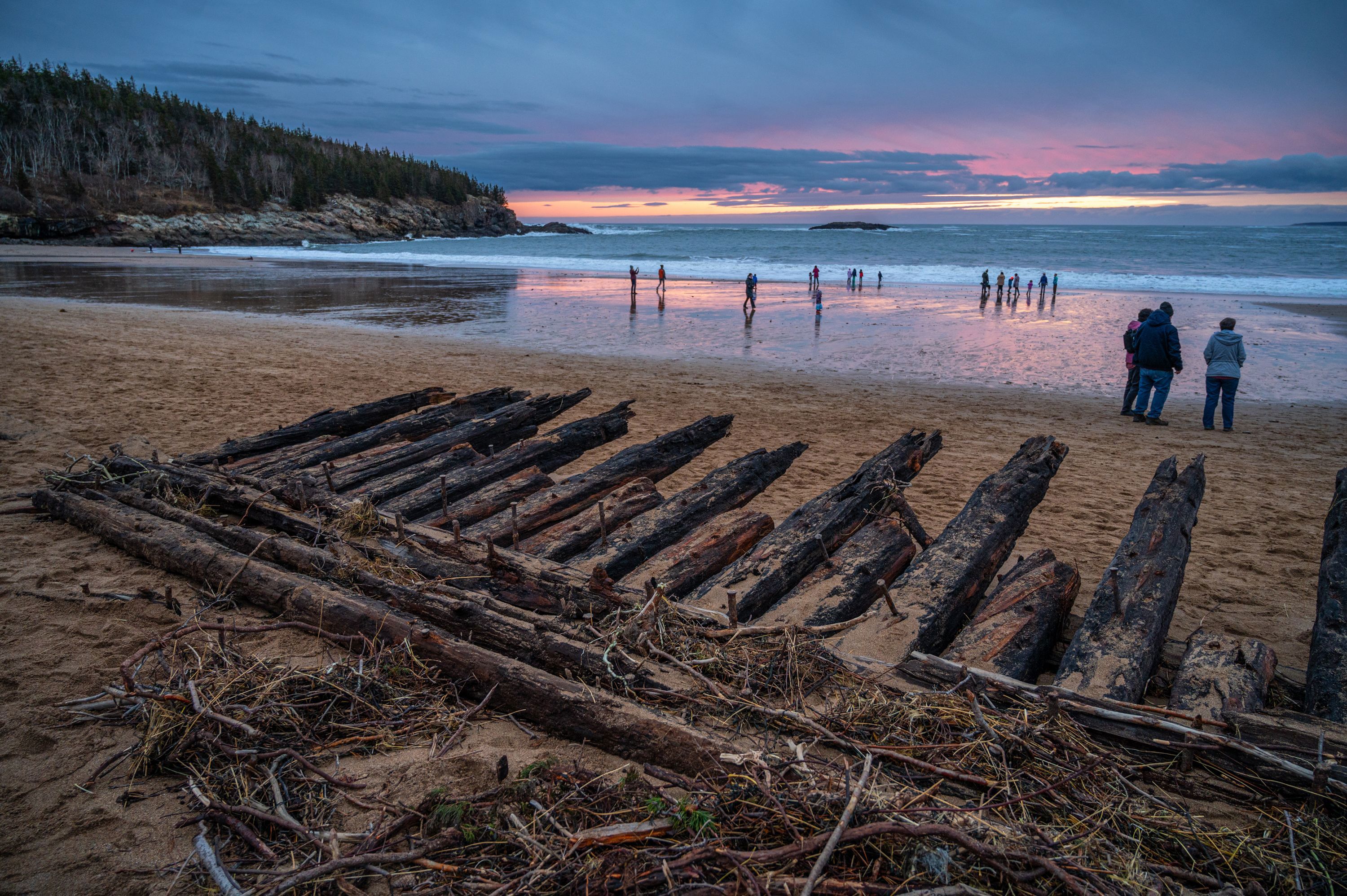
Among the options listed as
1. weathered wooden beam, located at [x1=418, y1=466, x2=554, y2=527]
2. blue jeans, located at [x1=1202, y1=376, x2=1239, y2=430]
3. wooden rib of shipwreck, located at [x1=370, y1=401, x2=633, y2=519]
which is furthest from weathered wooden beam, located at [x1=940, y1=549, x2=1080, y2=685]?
blue jeans, located at [x1=1202, y1=376, x2=1239, y2=430]

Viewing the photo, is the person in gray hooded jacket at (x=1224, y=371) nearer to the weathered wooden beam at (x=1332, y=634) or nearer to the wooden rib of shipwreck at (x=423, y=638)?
the weathered wooden beam at (x=1332, y=634)

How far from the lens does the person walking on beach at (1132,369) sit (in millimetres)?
12336

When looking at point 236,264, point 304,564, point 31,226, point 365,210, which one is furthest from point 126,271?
point 365,210

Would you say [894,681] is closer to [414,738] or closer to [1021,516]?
[414,738]

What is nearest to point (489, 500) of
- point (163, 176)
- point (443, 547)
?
point (443, 547)

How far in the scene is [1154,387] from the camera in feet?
39.1

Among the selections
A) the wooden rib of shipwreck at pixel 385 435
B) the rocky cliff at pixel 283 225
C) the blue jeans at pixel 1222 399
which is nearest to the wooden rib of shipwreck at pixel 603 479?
the wooden rib of shipwreck at pixel 385 435

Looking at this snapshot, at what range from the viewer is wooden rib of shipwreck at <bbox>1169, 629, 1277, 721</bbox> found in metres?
3.23

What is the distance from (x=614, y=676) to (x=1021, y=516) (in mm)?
3602

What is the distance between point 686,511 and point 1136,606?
9.70 feet

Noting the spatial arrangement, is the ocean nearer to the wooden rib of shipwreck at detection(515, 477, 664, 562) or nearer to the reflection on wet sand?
the reflection on wet sand

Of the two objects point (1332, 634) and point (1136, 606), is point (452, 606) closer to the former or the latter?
point (1136, 606)

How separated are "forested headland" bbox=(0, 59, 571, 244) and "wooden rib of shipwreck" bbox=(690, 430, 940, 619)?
87405 mm

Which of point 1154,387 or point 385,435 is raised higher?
point 1154,387
